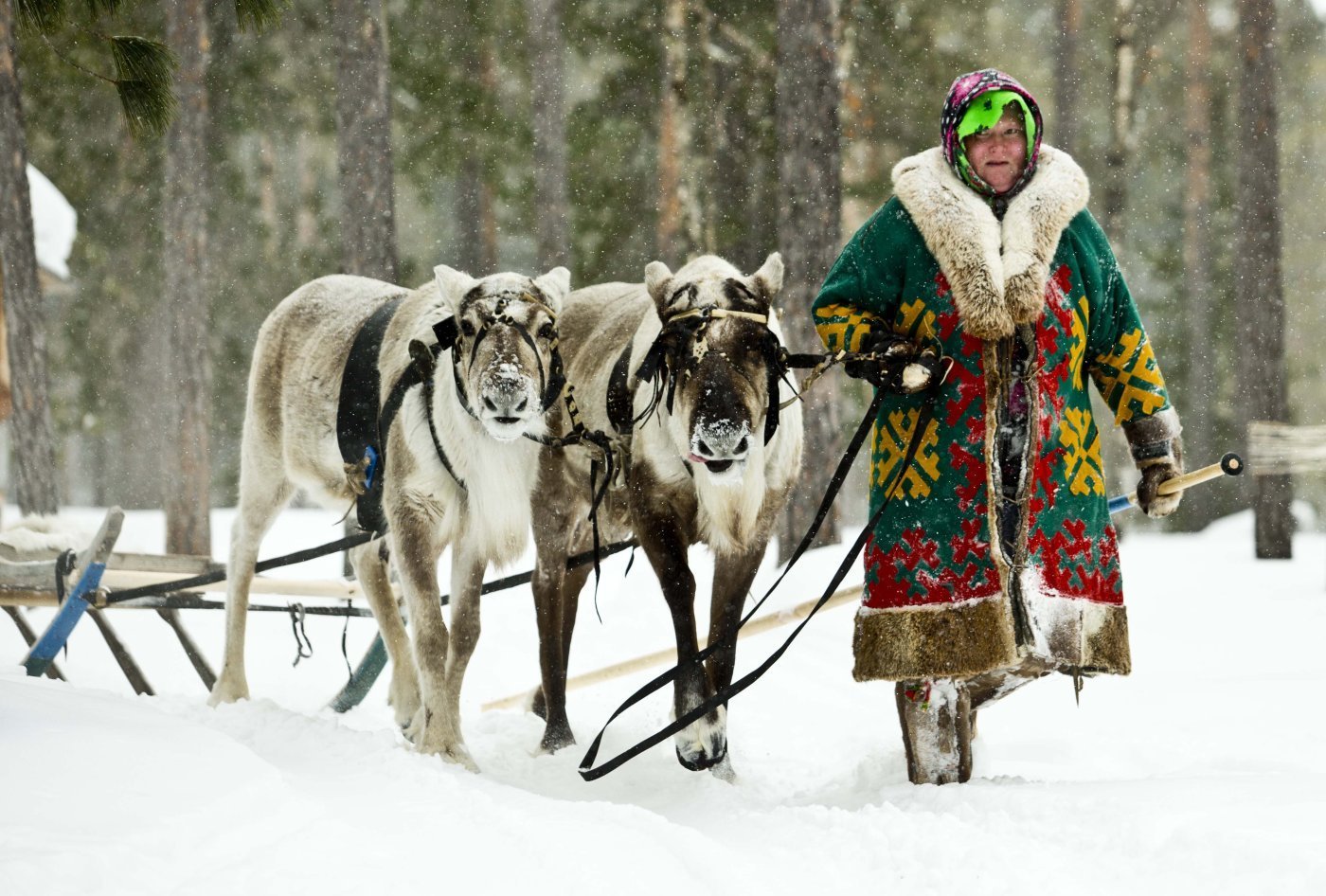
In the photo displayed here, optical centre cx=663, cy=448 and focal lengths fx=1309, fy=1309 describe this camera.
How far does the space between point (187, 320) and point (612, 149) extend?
6812mm

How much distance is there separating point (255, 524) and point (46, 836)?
4.12 meters

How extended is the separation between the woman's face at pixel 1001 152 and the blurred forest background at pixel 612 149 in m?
6.05

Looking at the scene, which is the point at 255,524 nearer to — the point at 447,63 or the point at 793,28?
the point at 793,28

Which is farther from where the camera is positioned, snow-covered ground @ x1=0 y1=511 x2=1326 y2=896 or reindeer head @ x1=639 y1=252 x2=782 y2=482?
reindeer head @ x1=639 y1=252 x2=782 y2=482

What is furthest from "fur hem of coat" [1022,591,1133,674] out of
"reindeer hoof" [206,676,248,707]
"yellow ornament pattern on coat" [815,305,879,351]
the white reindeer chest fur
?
"reindeer hoof" [206,676,248,707]

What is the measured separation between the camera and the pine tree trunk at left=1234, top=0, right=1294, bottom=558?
1327cm

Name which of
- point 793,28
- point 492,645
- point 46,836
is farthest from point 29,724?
point 793,28

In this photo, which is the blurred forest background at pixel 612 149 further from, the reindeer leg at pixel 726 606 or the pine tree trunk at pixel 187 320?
the reindeer leg at pixel 726 606

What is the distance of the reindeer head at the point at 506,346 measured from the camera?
472 cm

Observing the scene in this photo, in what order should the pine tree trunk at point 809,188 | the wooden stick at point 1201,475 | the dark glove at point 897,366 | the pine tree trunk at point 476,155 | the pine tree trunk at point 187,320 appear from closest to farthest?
the dark glove at point 897,366
the wooden stick at point 1201,475
the pine tree trunk at point 809,188
the pine tree trunk at point 187,320
the pine tree trunk at point 476,155

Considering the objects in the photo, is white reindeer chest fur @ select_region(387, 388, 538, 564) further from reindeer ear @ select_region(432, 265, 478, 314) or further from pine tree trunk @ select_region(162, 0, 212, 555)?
pine tree trunk @ select_region(162, 0, 212, 555)

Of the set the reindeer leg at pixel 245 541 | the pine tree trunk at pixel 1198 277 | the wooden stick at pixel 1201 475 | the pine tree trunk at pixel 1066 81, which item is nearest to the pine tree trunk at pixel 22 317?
the reindeer leg at pixel 245 541

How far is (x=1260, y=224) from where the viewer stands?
13.4 m

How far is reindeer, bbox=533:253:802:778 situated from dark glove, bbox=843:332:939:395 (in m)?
0.45
